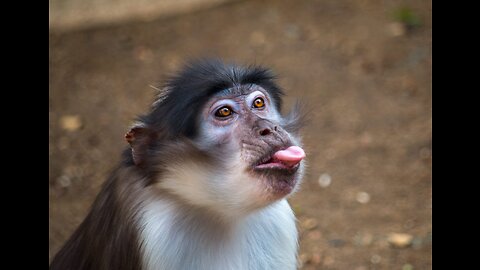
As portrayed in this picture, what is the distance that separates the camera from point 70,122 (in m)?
6.80

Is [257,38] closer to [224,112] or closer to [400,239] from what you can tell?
[400,239]

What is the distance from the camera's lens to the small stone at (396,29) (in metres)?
7.49

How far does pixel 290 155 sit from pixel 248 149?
185 millimetres

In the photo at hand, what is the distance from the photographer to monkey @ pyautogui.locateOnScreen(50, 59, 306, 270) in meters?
3.13

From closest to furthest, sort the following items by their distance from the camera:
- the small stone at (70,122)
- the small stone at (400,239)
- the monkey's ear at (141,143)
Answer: the monkey's ear at (141,143) → the small stone at (400,239) → the small stone at (70,122)

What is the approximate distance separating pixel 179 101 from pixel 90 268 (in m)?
0.85

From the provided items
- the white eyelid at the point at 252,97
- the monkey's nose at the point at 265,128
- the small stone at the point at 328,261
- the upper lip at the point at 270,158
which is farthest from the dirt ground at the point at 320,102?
the upper lip at the point at 270,158

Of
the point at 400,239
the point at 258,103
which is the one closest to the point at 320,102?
the point at 400,239

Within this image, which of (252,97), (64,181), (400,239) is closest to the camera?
(252,97)

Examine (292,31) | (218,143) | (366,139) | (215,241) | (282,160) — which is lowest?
(215,241)

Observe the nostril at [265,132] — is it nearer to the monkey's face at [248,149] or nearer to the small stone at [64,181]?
the monkey's face at [248,149]

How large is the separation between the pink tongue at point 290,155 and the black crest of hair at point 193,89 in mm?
436

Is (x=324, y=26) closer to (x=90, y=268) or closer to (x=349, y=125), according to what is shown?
(x=349, y=125)
